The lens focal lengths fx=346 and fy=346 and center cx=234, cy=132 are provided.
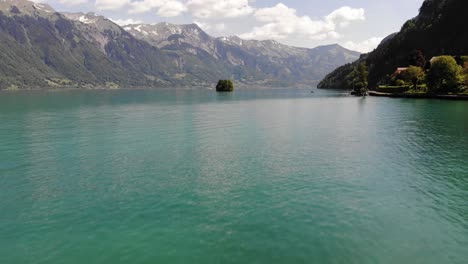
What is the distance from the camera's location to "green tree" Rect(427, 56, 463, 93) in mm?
168625

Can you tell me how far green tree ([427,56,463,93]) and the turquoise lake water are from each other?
124 meters

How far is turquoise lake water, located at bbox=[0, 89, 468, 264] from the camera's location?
79.8ft

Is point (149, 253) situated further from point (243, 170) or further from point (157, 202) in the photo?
point (243, 170)

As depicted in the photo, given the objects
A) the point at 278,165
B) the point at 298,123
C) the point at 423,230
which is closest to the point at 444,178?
the point at 423,230

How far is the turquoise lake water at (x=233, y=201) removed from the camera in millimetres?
24312

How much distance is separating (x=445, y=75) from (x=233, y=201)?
583 feet

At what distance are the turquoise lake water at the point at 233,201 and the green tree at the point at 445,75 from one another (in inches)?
4871

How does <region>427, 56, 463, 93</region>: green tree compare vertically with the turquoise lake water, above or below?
above

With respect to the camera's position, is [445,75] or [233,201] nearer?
[233,201]

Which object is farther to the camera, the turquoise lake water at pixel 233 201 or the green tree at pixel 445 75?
the green tree at pixel 445 75

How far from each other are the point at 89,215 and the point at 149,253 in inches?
380

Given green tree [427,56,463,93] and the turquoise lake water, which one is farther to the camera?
green tree [427,56,463,93]

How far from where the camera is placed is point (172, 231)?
27.2 m

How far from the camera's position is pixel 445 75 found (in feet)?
566
